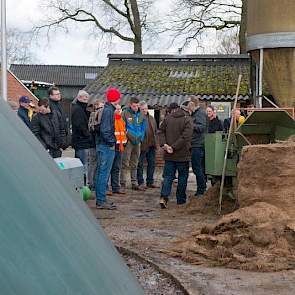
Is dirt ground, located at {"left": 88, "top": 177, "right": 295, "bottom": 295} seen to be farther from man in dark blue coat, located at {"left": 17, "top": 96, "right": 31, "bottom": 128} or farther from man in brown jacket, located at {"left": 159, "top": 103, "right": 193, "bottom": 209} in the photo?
man in dark blue coat, located at {"left": 17, "top": 96, "right": 31, "bottom": 128}

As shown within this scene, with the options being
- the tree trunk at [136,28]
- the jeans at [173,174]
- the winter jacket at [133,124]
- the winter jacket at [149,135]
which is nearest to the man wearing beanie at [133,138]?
the winter jacket at [133,124]

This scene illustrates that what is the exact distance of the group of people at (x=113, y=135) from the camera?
27.3 feet

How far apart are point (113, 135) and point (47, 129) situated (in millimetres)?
965

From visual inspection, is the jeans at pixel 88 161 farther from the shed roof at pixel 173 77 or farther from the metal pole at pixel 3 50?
the shed roof at pixel 173 77

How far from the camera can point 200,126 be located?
995cm

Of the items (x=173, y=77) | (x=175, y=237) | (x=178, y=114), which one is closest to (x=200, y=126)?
(x=178, y=114)

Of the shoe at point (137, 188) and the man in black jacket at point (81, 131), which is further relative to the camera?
the shoe at point (137, 188)

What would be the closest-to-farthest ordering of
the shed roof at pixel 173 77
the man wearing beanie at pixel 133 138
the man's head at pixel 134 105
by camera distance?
the man's head at pixel 134 105, the man wearing beanie at pixel 133 138, the shed roof at pixel 173 77

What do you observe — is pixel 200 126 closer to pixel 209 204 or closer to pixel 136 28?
pixel 209 204

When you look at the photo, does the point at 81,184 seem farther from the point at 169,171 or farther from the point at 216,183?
the point at 216,183

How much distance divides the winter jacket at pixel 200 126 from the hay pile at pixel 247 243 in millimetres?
3417

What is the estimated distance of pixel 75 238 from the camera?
1.24 meters

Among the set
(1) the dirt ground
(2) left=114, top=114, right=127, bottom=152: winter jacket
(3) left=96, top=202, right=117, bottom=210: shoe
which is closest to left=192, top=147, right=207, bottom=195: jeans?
(1) the dirt ground

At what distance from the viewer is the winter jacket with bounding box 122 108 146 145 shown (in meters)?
11.1
